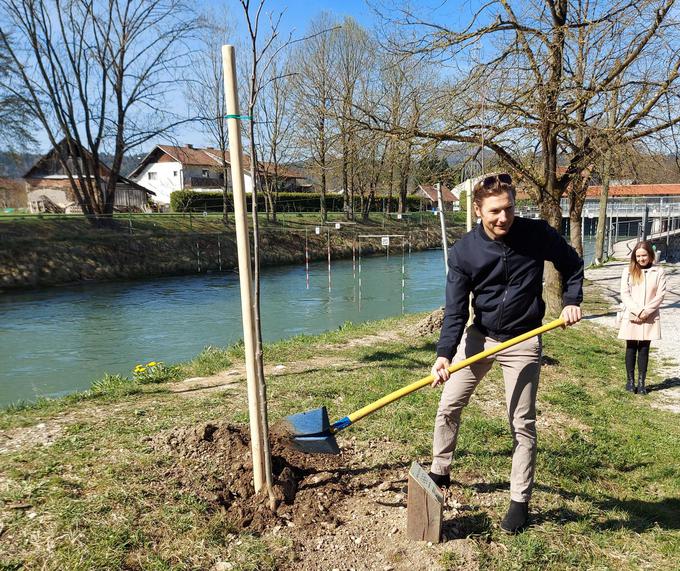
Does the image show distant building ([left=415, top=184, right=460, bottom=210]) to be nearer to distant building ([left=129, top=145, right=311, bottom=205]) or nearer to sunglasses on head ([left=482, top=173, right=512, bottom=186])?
sunglasses on head ([left=482, top=173, right=512, bottom=186])

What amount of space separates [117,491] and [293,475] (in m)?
1.02

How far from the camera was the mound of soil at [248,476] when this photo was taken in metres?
3.02

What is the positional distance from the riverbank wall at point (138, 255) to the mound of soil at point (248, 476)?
19.3 meters

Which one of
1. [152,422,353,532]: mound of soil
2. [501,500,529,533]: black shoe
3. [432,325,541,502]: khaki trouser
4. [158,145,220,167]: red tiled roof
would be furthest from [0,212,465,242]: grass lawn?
[501,500,529,533]: black shoe

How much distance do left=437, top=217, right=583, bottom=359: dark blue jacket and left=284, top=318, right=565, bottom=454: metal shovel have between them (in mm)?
89

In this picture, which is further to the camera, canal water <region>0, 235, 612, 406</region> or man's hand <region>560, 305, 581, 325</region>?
canal water <region>0, 235, 612, 406</region>

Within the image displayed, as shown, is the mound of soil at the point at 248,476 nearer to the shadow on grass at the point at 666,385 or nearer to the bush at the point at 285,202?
the shadow on grass at the point at 666,385

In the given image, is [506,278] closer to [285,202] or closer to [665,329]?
[665,329]

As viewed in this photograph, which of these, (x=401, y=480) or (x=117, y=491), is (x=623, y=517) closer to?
(x=401, y=480)

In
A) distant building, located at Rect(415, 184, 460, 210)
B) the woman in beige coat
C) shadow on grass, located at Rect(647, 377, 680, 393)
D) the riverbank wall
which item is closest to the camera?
the woman in beige coat

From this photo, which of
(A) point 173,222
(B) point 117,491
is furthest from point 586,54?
(A) point 173,222

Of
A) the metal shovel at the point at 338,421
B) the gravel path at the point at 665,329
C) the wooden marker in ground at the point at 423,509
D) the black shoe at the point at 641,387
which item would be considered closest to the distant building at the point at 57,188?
the gravel path at the point at 665,329

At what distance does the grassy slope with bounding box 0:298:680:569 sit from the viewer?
274 centimetres

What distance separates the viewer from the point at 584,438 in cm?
455
